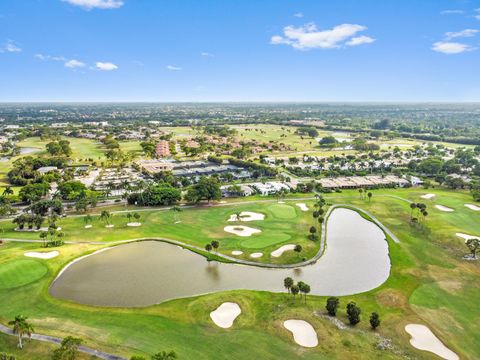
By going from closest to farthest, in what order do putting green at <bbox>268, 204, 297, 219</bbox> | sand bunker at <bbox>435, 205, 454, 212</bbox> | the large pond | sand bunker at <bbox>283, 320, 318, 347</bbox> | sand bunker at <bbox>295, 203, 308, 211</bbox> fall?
sand bunker at <bbox>283, 320, 318, 347</bbox> < the large pond < putting green at <bbox>268, 204, 297, 219</bbox> < sand bunker at <bbox>435, 205, 454, 212</bbox> < sand bunker at <bbox>295, 203, 308, 211</bbox>

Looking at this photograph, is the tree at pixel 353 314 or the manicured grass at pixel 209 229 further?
the manicured grass at pixel 209 229

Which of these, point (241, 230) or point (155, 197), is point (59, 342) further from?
point (155, 197)

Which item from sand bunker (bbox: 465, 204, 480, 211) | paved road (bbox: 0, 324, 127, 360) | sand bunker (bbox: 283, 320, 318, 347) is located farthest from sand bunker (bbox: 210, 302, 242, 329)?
sand bunker (bbox: 465, 204, 480, 211)

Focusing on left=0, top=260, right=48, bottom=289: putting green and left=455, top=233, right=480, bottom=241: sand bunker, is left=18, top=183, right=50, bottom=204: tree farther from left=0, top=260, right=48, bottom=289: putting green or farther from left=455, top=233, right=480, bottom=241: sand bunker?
left=455, top=233, right=480, bottom=241: sand bunker

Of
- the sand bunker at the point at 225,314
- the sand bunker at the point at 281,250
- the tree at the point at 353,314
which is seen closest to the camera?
the tree at the point at 353,314

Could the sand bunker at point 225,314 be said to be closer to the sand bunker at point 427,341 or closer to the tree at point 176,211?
the sand bunker at point 427,341

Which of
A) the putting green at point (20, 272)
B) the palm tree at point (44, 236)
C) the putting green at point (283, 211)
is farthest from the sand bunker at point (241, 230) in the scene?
the palm tree at point (44, 236)
